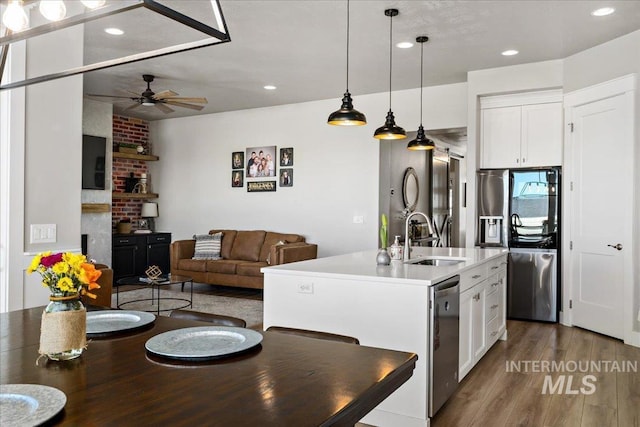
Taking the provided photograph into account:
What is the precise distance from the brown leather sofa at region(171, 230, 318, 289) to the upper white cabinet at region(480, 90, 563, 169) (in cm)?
281

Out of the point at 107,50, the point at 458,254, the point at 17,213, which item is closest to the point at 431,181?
the point at 458,254

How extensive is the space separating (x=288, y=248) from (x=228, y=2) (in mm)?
3392

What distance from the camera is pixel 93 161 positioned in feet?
25.2

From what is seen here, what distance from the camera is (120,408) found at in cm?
104

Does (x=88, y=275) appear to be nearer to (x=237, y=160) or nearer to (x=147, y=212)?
(x=237, y=160)

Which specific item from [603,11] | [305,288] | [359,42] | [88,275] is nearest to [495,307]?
[305,288]

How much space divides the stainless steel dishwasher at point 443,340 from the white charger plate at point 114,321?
151 centimetres

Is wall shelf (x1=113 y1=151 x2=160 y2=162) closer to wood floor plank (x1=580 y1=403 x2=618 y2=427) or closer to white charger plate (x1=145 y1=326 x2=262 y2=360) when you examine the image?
white charger plate (x1=145 y1=326 x2=262 y2=360)

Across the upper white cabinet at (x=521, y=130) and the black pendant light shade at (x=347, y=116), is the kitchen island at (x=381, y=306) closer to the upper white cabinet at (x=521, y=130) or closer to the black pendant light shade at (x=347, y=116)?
the black pendant light shade at (x=347, y=116)

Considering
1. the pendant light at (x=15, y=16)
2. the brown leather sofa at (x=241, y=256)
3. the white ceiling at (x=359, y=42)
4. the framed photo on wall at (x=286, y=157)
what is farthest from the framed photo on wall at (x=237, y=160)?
the pendant light at (x=15, y=16)

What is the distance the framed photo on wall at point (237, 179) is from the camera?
834 cm

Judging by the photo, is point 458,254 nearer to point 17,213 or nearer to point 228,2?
point 228,2

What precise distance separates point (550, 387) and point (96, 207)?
6.79 m

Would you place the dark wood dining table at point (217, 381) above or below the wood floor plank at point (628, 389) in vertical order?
above
